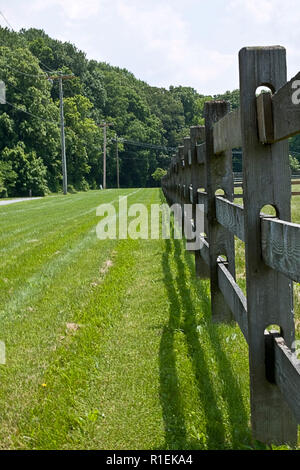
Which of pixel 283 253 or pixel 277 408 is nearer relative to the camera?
pixel 283 253

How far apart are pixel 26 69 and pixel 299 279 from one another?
50288mm

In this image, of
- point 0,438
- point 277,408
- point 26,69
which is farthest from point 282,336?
point 26,69

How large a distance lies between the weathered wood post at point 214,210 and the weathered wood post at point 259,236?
159cm

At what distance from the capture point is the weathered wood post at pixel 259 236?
207 centimetres

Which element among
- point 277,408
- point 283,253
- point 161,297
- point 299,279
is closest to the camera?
point 299,279

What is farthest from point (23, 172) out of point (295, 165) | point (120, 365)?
point (120, 365)

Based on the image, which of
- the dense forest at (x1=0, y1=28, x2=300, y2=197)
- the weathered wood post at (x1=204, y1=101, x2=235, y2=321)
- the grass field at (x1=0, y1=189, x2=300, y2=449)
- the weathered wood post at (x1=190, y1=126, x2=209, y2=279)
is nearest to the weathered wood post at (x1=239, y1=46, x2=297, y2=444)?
the grass field at (x1=0, y1=189, x2=300, y2=449)

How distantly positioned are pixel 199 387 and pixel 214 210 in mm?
1433

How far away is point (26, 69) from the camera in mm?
47531

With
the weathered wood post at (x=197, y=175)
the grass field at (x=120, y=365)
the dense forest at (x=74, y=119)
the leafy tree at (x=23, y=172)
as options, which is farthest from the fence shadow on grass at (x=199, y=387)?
the leafy tree at (x=23, y=172)

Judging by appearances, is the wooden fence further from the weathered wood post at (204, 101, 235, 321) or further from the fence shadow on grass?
the weathered wood post at (204, 101, 235, 321)

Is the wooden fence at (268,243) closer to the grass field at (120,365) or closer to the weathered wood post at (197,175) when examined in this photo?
the grass field at (120,365)

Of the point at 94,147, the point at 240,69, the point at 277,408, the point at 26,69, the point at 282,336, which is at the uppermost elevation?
the point at 26,69

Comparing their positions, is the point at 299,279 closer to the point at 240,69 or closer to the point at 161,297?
the point at 240,69
